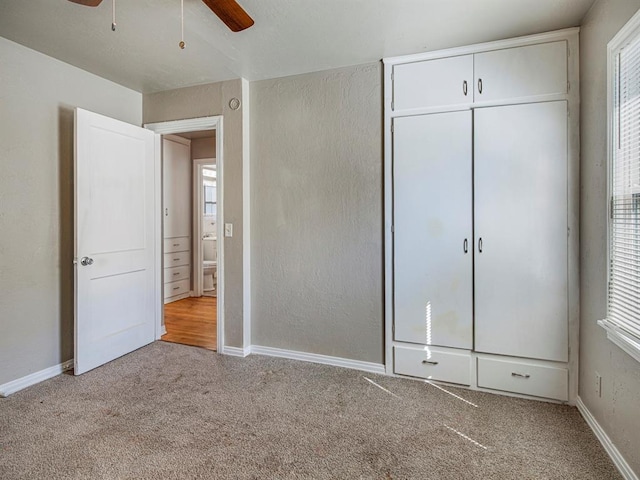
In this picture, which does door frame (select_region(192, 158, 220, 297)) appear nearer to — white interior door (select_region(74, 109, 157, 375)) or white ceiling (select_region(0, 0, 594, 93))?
white interior door (select_region(74, 109, 157, 375))

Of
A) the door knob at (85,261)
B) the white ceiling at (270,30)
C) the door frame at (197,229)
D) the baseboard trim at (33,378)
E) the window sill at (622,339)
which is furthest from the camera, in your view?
the door frame at (197,229)

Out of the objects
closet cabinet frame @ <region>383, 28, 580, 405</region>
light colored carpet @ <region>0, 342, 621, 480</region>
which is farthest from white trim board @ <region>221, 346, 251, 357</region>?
closet cabinet frame @ <region>383, 28, 580, 405</region>

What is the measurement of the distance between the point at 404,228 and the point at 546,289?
1.02 m

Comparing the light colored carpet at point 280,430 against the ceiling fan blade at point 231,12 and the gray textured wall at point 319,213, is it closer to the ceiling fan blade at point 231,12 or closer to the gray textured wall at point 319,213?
the gray textured wall at point 319,213

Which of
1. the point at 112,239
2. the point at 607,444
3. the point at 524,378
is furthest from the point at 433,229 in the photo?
the point at 112,239

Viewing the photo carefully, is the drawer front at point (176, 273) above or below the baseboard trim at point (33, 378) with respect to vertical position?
above

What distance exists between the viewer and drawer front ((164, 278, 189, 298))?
17.3ft

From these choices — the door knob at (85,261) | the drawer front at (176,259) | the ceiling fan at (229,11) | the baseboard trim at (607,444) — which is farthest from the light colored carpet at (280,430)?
the drawer front at (176,259)

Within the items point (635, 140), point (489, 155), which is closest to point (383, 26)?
point (489, 155)

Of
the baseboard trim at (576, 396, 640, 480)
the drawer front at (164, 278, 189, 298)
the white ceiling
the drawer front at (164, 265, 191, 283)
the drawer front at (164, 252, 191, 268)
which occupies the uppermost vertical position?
the white ceiling

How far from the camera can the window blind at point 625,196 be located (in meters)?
1.65

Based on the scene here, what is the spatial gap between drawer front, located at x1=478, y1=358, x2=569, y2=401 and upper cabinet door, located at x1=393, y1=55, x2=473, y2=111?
188 centimetres

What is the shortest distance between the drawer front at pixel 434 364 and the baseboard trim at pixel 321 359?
0.60 feet

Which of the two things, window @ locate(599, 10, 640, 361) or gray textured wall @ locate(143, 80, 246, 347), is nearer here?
window @ locate(599, 10, 640, 361)
